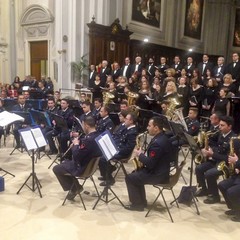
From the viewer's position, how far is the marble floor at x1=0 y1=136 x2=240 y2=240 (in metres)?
4.75

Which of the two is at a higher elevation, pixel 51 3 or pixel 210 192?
pixel 51 3

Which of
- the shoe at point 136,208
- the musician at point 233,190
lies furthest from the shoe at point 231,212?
the shoe at point 136,208

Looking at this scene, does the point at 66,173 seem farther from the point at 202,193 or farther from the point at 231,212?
the point at 231,212

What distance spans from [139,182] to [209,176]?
1324mm

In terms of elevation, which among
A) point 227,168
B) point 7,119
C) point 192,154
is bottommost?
point 227,168

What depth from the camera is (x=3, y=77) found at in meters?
18.0

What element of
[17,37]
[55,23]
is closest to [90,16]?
[55,23]

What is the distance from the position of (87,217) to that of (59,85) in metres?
11.1

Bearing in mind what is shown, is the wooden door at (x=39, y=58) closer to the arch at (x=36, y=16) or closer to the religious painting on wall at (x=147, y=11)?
the arch at (x=36, y=16)

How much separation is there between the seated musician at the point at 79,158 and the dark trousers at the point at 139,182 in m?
0.72

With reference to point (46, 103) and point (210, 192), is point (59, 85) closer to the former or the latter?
point (46, 103)

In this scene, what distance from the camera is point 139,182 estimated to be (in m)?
5.33

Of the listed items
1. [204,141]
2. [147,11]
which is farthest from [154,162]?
[147,11]

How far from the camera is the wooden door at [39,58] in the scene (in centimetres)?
1680
